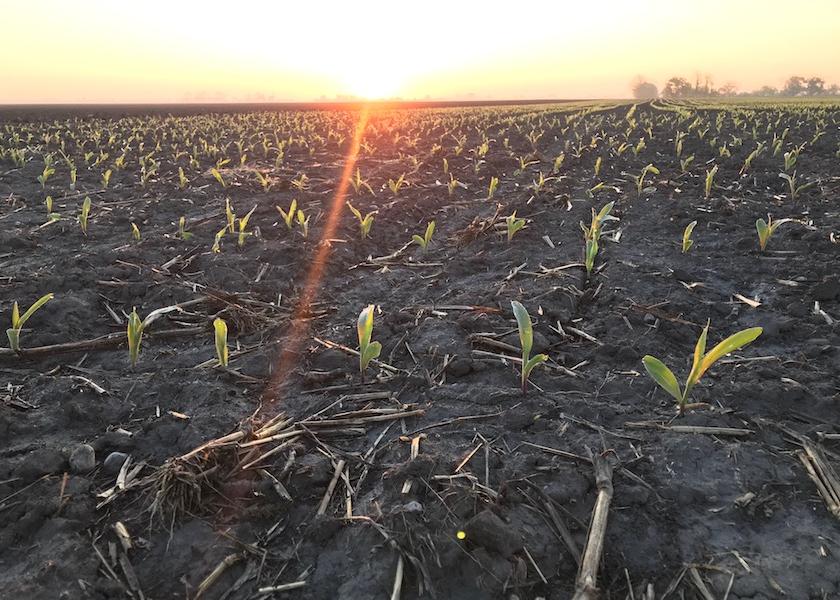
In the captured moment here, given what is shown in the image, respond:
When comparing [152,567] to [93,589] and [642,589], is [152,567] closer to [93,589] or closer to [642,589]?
[93,589]

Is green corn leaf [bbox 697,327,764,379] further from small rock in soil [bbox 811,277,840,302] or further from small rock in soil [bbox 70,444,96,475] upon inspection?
small rock in soil [bbox 70,444,96,475]

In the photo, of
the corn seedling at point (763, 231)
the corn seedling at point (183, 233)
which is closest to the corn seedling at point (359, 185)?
the corn seedling at point (183, 233)

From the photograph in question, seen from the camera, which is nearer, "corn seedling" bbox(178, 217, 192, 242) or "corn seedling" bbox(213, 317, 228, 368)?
"corn seedling" bbox(213, 317, 228, 368)

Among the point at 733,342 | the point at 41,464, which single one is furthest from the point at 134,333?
the point at 733,342

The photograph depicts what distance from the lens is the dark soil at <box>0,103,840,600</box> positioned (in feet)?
5.14

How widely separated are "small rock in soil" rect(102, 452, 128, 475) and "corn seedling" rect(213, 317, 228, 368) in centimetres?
68

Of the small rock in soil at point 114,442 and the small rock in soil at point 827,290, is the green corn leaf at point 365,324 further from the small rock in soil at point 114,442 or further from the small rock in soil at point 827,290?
the small rock in soil at point 827,290

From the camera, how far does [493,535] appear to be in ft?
5.18

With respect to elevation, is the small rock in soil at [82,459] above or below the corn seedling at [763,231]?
below

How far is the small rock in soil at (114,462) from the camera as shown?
1.97 m

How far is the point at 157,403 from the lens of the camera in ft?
7.82

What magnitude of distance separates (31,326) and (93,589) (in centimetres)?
214

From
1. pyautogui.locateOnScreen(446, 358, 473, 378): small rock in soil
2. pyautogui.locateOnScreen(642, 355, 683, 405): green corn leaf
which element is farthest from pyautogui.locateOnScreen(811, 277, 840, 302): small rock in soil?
pyautogui.locateOnScreen(446, 358, 473, 378): small rock in soil

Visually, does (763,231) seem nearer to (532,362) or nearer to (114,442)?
(532,362)
